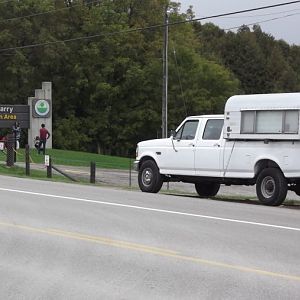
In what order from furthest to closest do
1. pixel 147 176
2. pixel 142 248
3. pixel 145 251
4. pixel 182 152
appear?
1. pixel 147 176
2. pixel 182 152
3. pixel 142 248
4. pixel 145 251

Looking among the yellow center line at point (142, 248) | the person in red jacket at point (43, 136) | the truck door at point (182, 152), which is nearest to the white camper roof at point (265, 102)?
the truck door at point (182, 152)

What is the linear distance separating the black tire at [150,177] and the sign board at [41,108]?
26.0 m

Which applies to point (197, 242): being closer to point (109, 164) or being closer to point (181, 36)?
point (109, 164)

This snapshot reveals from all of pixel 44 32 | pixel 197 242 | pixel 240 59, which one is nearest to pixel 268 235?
pixel 197 242

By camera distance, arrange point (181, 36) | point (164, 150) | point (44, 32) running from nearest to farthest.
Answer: point (164, 150), point (44, 32), point (181, 36)

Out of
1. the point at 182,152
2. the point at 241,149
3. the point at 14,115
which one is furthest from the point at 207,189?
the point at 14,115

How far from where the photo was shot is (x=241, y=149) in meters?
16.1

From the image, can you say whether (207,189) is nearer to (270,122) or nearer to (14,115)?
(270,122)

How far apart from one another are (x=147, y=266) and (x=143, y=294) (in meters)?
1.31

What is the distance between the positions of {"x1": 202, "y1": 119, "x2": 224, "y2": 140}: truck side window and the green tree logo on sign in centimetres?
2803

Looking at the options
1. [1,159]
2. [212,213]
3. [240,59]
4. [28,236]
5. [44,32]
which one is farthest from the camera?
[240,59]

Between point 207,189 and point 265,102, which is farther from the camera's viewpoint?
point 207,189

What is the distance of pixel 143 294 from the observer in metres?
6.59

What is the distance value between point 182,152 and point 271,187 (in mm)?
3087
